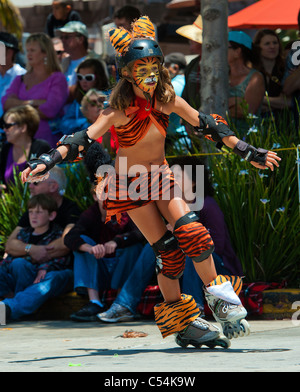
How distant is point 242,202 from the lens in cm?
747

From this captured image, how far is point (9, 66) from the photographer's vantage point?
10.5 meters

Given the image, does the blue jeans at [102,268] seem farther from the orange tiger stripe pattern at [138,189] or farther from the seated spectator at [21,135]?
the orange tiger stripe pattern at [138,189]

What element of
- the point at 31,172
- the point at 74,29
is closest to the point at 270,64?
the point at 74,29

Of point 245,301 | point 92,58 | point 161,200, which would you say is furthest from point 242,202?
point 92,58

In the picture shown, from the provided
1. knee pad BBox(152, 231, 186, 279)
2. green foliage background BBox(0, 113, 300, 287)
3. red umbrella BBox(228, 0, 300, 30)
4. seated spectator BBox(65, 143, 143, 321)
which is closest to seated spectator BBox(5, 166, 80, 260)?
seated spectator BBox(65, 143, 143, 321)

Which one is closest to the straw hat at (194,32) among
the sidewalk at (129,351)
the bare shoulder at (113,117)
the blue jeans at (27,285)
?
the blue jeans at (27,285)

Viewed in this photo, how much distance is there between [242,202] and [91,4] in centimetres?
784

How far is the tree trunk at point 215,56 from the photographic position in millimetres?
8070

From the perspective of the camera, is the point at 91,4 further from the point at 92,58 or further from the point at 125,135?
the point at 125,135

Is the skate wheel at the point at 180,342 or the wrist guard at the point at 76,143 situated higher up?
the wrist guard at the point at 76,143

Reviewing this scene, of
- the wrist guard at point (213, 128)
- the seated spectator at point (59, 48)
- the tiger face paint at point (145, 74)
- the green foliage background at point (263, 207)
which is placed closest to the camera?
the tiger face paint at point (145, 74)

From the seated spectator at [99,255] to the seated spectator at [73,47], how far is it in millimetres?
2673

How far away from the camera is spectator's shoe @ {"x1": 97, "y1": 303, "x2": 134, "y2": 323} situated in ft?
23.8

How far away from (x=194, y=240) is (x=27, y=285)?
3.09 meters
